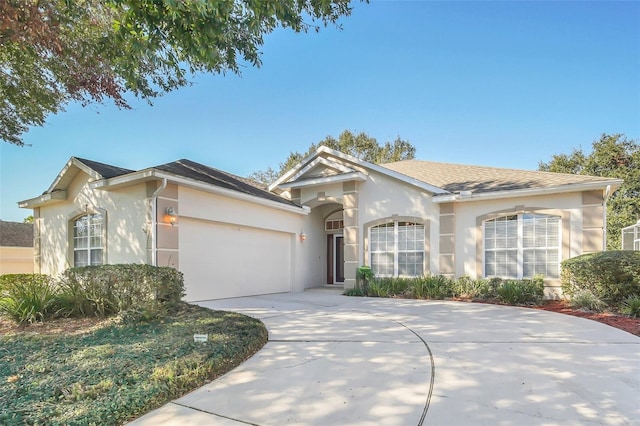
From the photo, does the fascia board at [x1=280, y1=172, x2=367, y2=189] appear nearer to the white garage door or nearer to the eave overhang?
the white garage door

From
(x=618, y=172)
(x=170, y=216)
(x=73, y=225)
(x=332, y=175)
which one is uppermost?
(x=618, y=172)

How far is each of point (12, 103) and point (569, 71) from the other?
1683 centimetres

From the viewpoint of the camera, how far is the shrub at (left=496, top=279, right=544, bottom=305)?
10000 mm

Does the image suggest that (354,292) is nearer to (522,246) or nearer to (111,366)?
(522,246)

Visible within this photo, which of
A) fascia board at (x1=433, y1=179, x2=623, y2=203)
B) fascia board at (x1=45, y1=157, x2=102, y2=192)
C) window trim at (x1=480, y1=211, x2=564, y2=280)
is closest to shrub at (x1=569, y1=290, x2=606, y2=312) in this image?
window trim at (x1=480, y1=211, x2=564, y2=280)

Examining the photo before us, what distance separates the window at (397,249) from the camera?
12754 mm

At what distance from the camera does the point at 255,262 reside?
1217cm

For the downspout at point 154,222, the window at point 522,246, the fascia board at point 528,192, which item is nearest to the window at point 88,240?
the downspout at point 154,222

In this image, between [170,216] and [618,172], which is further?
[618,172]

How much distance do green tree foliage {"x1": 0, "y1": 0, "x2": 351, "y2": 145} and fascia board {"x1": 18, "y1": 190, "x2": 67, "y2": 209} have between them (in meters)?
2.09

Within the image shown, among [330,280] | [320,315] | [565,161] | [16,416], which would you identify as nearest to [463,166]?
[330,280]

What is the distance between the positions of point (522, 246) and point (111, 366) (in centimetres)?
1134

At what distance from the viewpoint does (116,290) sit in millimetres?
6871

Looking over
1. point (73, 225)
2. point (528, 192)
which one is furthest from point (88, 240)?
point (528, 192)
